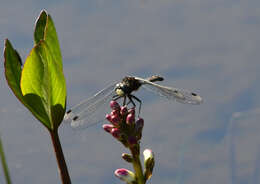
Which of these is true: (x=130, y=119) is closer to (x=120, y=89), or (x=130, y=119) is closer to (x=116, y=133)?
(x=116, y=133)

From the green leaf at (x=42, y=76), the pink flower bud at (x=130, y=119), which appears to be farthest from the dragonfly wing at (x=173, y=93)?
the green leaf at (x=42, y=76)

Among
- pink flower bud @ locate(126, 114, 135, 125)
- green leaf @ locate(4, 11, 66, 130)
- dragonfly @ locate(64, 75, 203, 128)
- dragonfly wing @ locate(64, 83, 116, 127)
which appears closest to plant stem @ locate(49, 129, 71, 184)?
green leaf @ locate(4, 11, 66, 130)

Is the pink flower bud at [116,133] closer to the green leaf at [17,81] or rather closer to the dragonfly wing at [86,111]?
the green leaf at [17,81]

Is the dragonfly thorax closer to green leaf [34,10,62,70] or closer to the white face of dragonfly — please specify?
the white face of dragonfly

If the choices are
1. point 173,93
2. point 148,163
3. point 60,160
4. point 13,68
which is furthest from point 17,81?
point 173,93

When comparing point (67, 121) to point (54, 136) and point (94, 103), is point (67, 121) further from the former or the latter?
point (54, 136)

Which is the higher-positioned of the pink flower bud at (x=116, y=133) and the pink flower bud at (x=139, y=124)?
the pink flower bud at (x=139, y=124)
